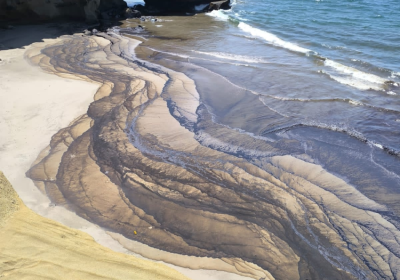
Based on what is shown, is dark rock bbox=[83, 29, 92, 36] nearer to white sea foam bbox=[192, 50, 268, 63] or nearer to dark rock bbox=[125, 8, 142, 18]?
dark rock bbox=[125, 8, 142, 18]

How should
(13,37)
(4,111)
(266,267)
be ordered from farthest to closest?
(13,37) < (4,111) < (266,267)

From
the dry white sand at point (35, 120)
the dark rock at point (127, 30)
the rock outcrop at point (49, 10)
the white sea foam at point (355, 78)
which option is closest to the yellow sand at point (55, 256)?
the dry white sand at point (35, 120)

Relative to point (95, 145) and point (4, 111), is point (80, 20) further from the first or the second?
point (95, 145)

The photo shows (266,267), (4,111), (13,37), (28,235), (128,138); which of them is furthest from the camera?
(13,37)

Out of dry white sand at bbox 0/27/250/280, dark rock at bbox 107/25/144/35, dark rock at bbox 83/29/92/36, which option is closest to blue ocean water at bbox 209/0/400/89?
dark rock at bbox 107/25/144/35

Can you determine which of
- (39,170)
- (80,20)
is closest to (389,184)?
(39,170)

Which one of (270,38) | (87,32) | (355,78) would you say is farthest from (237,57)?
(87,32)
